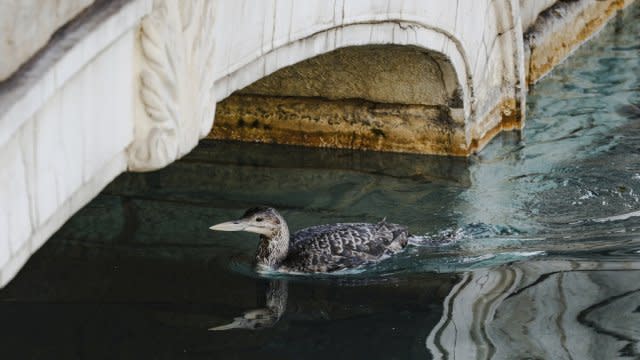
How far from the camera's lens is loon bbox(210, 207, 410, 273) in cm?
709

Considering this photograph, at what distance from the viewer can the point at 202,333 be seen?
5.99 m

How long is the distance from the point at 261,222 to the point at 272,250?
14cm

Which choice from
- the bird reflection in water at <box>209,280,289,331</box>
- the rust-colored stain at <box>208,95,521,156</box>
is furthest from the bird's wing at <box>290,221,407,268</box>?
the rust-colored stain at <box>208,95,521,156</box>

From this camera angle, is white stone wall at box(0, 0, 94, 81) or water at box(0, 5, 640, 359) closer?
white stone wall at box(0, 0, 94, 81)

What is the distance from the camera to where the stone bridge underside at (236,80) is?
407 cm

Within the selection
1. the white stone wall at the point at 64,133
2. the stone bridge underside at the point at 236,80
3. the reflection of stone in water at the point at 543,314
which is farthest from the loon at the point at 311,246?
the white stone wall at the point at 64,133

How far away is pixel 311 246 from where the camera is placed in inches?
281

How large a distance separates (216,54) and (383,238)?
1950 millimetres

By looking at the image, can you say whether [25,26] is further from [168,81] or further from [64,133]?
[168,81]

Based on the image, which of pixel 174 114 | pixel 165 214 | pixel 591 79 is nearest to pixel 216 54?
pixel 174 114

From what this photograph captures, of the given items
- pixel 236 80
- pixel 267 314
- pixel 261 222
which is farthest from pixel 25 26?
pixel 261 222

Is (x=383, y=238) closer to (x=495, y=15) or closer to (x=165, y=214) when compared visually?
(x=165, y=214)

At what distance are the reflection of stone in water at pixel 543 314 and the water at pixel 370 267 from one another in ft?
0.04

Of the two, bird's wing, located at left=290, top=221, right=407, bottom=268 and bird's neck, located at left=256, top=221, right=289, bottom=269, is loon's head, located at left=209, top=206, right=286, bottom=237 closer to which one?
bird's neck, located at left=256, top=221, right=289, bottom=269
